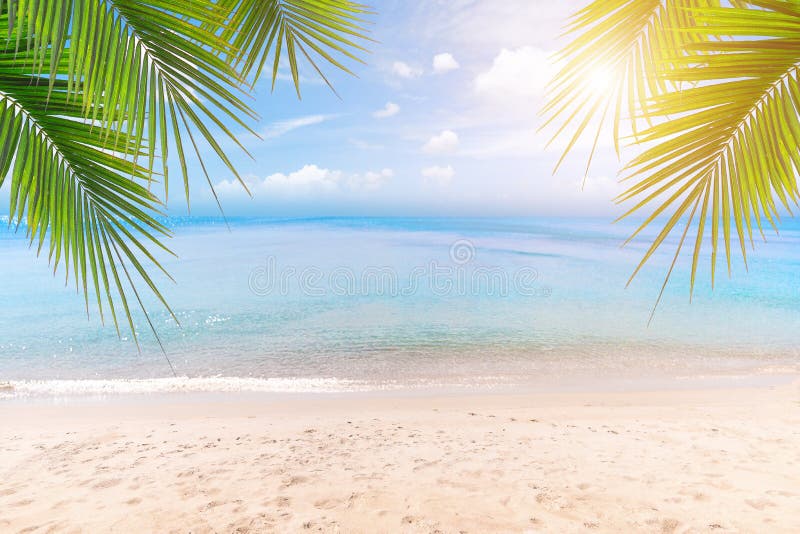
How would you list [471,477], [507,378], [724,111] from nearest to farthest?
[724,111] < [471,477] < [507,378]

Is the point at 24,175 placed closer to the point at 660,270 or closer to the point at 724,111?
the point at 724,111

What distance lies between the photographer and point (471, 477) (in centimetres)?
381

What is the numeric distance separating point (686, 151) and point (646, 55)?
84 cm

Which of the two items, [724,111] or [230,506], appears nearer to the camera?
[724,111]

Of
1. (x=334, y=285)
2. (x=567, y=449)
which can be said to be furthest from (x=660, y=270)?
(x=567, y=449)

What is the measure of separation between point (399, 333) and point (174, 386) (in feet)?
17.8

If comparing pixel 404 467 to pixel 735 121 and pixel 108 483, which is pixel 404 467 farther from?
pixel 735 121

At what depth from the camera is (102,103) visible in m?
1.43

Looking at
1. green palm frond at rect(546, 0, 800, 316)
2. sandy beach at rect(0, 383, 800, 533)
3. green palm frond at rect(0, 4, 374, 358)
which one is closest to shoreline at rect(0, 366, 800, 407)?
sandy beach at rect(0, 383, 800, 533)

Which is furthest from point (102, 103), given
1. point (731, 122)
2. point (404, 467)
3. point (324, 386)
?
point (324, 386)

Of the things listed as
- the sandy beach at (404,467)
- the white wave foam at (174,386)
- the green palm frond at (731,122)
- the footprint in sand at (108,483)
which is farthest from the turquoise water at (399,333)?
the green palm frond at (731,122)

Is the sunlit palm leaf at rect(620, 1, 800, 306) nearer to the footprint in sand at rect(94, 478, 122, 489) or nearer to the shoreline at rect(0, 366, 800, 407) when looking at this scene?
the footprint in sand at rect(94, 478, 122, 489)

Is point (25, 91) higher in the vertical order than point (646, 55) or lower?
lower

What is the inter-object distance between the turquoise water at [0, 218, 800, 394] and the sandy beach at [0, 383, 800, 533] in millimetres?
1728
